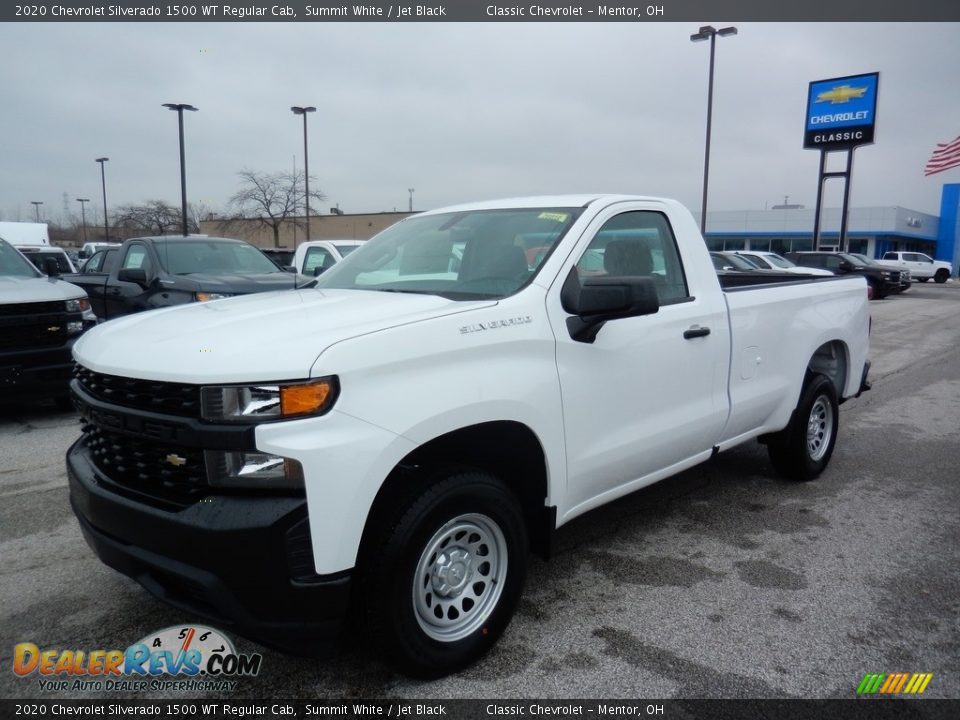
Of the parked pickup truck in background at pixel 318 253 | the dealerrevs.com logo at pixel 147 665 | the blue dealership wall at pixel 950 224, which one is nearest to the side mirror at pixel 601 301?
the dealerrevs.com logo at pixel 147 665

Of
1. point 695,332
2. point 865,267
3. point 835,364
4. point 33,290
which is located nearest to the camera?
point 695,332

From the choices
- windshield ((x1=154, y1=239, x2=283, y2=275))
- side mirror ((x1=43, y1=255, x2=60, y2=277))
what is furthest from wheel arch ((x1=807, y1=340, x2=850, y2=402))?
A: side mirror ((x1=43, y1=255, x2=60, y2=277))

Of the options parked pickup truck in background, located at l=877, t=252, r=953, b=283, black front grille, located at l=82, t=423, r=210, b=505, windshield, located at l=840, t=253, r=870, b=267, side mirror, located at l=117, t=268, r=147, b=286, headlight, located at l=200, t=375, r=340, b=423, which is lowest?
parked pickup truck in background, located at l=877, t=252, r=953, b=283

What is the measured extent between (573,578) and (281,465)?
1956mm

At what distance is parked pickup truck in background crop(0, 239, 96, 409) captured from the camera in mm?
6410

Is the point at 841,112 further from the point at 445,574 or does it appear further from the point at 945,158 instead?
the point at 445,574

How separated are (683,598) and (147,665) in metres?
2.40

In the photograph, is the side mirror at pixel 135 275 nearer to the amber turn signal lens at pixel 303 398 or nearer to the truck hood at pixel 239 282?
the truck hood at pixel 239 282

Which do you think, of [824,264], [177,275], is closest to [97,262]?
[177,275]

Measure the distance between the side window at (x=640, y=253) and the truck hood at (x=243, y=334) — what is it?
944 millimetres

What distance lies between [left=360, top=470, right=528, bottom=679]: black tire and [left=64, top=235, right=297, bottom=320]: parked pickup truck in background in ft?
19.0

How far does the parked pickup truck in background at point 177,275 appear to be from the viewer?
8383 mm

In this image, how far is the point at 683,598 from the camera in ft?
11.6

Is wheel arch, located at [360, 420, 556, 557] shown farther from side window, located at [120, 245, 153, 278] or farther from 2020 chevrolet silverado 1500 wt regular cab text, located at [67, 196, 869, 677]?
side window, located at [120, 245, 153, 278]
